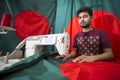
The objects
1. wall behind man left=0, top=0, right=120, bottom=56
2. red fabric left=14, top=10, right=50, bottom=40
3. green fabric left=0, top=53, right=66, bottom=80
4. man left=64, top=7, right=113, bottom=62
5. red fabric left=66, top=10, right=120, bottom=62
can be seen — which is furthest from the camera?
red fabric left=14, top=10, right=50, bottom=40

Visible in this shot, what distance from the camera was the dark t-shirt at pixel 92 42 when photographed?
6.05 ft

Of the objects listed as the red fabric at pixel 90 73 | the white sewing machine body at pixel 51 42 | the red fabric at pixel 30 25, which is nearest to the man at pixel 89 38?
the white sewing machine body at pixel 51 42

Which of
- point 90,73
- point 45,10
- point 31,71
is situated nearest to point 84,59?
point 90,73

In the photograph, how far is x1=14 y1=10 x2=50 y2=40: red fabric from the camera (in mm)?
2807

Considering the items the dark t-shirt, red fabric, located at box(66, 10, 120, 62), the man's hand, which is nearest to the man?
the dark t-shirt

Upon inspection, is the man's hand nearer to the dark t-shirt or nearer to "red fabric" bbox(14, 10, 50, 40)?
the dark t-shirt

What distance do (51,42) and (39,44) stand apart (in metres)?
0.19

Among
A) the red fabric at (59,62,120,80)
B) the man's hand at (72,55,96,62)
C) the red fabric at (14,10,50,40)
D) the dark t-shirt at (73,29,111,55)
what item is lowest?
the red fabric at (59,62,120,80)

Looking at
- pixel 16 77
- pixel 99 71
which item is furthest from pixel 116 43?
pixel 16 77

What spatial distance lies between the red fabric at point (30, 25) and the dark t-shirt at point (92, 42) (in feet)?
3.29

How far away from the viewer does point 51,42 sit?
1.84 m

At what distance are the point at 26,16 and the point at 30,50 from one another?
103cm

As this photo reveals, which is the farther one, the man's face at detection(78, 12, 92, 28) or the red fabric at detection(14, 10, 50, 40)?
the red fabric at detection(14, 10, 50, 40)

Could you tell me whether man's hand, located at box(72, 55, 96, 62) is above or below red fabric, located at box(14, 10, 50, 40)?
below
